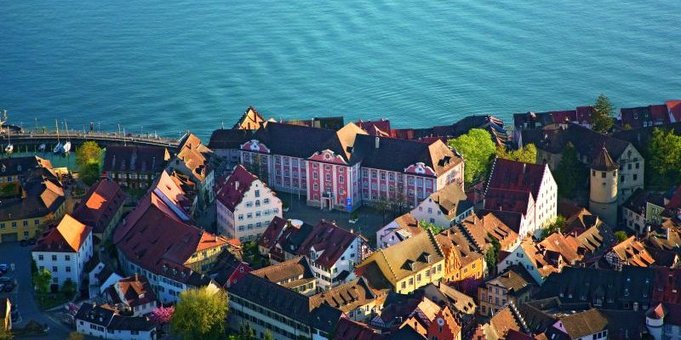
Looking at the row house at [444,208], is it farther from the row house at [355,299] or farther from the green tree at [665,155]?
the green tree at [665,155]

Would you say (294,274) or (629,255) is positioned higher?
(629,255)

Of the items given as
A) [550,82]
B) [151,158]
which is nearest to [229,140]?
[151,158]

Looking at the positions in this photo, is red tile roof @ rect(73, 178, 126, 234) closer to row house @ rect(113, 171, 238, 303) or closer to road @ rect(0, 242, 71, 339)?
row house @ rect(113, 171, 238, 303)

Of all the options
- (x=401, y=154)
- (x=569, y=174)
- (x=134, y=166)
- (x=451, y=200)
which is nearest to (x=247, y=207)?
(x=401, y=154)

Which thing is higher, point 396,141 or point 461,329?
point 396,141

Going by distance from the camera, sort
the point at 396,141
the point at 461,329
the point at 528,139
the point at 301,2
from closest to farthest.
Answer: the point at 461,329 → the point at 396,141 → the point at 528,139 → the point at 301,2

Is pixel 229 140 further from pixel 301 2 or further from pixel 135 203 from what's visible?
pixel 301 2

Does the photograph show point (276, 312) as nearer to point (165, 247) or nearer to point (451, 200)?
point (165, 247)
